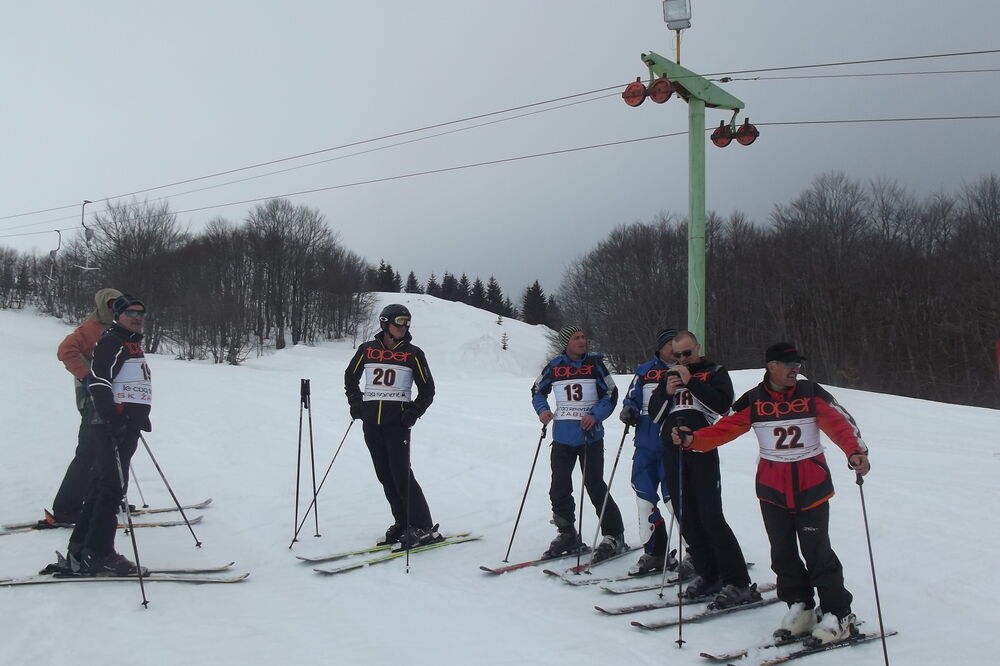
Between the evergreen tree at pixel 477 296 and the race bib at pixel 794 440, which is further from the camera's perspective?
the evergreen tree at pixel 477 296

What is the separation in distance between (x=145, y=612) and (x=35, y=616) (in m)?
0.62

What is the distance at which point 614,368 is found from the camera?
41531mm

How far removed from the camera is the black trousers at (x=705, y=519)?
455cm

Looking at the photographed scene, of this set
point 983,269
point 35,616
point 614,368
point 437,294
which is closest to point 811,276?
point 983,269

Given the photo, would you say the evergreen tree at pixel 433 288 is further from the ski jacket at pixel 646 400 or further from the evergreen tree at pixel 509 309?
the ski jacket at pixel 646 400

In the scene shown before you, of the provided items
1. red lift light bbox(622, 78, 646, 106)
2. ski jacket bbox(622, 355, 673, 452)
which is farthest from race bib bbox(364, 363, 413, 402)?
red lift light bbox(622, 78, 646, 106)

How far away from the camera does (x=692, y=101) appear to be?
354 inches

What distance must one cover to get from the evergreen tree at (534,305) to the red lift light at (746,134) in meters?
71.2

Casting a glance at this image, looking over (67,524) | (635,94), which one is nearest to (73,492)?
(67,524)

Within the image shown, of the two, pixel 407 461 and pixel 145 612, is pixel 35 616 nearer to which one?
pixel 145 612

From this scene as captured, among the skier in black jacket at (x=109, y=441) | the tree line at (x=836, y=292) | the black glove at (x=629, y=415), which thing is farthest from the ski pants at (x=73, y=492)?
the tree line at (x=836, y=292)

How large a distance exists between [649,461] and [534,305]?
255 feet

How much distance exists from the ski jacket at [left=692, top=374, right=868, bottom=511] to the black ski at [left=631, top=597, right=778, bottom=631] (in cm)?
87

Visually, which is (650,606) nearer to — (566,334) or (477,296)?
(566,334)
